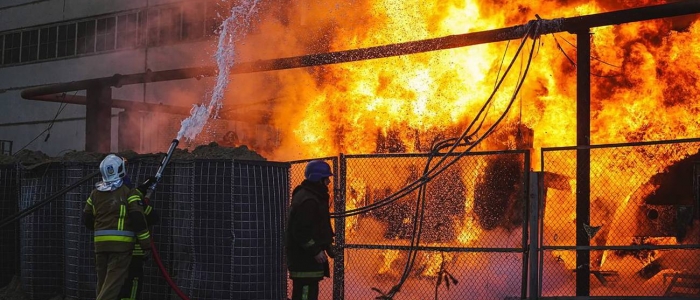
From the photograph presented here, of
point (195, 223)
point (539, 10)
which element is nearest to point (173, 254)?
point (195, 223)

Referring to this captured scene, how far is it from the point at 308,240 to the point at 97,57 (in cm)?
1996

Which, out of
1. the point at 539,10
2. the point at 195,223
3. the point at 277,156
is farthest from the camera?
the point at 277,156

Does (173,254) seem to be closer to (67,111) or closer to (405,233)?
(405,233)

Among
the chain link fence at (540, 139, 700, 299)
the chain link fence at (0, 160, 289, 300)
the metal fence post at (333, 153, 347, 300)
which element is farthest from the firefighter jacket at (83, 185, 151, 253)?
the chain link fence at (540, 139, 700, 299)

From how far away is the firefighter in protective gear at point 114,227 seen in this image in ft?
25.1

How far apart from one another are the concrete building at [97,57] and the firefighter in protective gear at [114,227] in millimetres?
11998

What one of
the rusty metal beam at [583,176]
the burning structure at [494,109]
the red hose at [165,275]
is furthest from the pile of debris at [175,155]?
the rusty metal beam at [583,176]

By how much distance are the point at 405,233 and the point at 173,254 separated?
4264mm

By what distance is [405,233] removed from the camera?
11555 millimetres

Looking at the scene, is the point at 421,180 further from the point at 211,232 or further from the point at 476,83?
the point at 476,83

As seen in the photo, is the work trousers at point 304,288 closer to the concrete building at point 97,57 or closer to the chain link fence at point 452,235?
the chain link fence at point 452,235

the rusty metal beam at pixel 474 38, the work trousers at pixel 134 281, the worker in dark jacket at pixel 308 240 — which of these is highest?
the rusty metal beam at pixel 474 38

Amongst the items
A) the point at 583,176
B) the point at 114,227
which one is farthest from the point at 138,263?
the point at 583,176

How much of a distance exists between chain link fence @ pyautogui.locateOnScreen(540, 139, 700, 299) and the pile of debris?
384 cm
